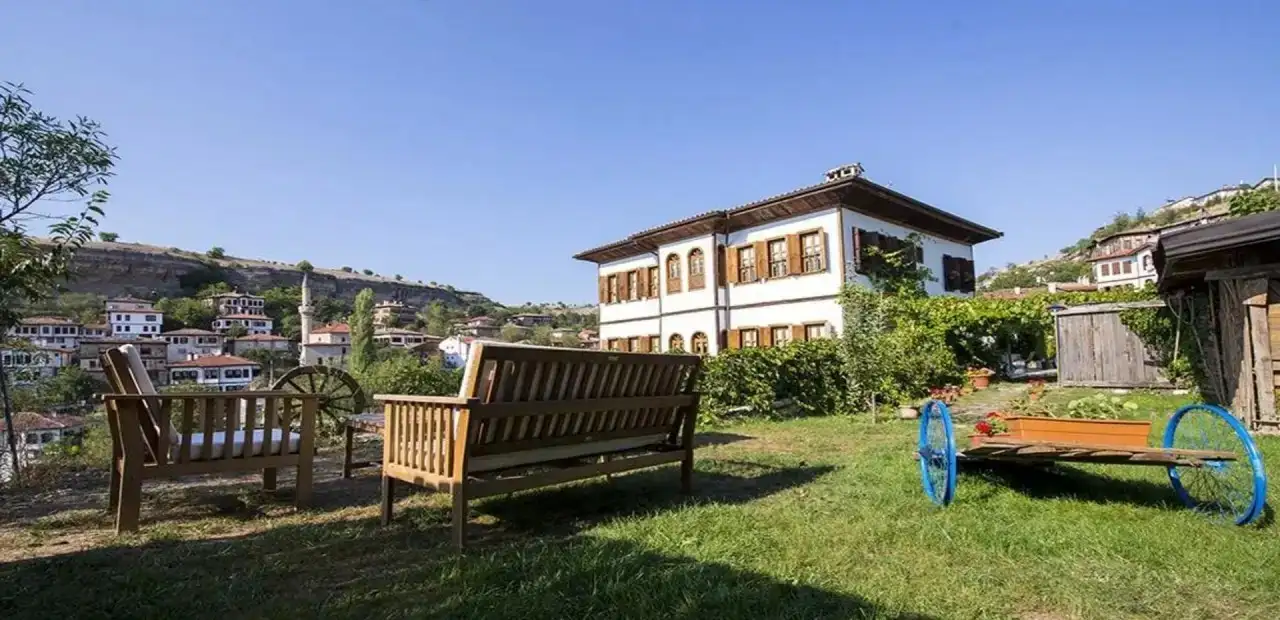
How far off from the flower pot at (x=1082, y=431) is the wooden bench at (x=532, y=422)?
2223mm

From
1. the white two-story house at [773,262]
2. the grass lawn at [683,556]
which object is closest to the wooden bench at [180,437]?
the grass lawn at [683,556]

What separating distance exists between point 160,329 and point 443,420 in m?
115

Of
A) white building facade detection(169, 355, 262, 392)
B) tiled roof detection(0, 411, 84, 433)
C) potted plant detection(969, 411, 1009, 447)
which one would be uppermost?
potted plant detection(969, 411, 1009, 447)

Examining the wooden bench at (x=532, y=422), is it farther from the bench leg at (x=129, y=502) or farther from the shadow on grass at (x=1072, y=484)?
the shadow on grass at (x=1072, y=484)

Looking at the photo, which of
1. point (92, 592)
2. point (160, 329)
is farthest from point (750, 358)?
point (160, 329)

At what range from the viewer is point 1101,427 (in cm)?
383

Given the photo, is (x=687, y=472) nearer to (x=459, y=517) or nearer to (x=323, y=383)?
(x=459, y=517)

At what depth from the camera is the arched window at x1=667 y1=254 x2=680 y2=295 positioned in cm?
2167

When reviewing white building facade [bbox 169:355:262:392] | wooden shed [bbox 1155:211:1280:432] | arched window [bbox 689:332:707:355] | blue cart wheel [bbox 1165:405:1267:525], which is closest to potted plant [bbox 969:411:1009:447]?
blue cart wheel [bbox 1165:405:1267:525]

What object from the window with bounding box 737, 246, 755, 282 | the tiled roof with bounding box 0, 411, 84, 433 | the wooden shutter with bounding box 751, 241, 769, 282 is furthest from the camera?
the window with bounding box 737, 246, 755, 282

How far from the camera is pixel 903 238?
18.8m

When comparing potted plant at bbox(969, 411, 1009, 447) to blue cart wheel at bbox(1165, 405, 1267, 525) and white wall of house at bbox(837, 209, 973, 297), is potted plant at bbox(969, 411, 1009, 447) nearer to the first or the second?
blue cart wheel at bbox(1165, 405, 1267, 525)

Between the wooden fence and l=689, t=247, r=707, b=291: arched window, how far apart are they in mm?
Result: 10086

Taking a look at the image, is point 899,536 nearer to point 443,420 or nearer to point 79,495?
point 443,420
